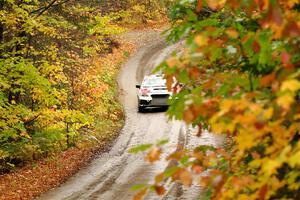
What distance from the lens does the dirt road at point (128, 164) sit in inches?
510

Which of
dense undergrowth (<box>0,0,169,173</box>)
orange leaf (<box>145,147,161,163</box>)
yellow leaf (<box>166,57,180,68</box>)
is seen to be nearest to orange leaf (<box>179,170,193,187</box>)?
orange leaf (<box>145,147,161,163</box>)

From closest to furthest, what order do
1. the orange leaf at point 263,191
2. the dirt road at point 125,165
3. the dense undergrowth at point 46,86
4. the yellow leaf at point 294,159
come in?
the yellow leaf at point 294,159
the orange leaf at point 263,191
the dense undergrowth at point 46,86
the dirt road at point 125,165

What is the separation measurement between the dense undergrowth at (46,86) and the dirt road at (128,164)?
107 cm

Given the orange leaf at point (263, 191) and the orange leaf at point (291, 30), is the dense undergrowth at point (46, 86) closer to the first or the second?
the orange leaf at point (263, 191)

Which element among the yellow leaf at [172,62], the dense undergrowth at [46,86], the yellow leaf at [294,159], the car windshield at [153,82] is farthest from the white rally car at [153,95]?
the yellow leaf at [294,159]

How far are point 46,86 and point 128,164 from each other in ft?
15.2

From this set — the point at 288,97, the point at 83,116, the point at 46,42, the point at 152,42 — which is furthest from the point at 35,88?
the point at 152,42

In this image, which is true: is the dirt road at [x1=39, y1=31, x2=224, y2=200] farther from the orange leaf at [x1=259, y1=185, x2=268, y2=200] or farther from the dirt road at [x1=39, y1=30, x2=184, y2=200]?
the orange leaf at [x1=259, y1=185, x2=268, y2=200]

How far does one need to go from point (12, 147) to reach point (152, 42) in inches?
1064

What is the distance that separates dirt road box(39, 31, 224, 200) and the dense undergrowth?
1066 mm

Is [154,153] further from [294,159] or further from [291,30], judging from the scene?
[291,30]

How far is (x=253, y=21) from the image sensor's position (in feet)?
15.8

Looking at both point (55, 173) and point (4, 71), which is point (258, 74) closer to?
point (4, 71)

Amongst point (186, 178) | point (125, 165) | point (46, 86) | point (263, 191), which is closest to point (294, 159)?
point (263, 191)
